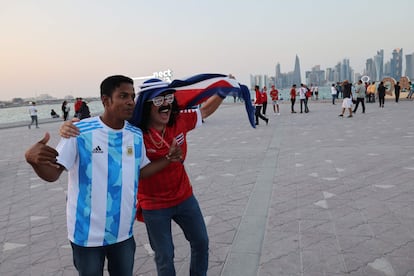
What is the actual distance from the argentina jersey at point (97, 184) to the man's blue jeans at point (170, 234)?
470 mm

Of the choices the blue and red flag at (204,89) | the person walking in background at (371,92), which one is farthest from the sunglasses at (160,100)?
the person walking in background at (371,92)

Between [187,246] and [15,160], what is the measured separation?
314 inches

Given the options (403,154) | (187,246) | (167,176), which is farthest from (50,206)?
(403,154)

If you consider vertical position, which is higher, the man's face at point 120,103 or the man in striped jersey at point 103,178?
the man's face at point 120,103

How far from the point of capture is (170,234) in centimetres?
252

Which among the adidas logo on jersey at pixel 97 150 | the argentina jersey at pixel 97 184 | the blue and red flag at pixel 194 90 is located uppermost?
the blue and red flag at pixel 194 90

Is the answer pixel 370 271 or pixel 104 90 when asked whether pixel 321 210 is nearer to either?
pixel 370 271

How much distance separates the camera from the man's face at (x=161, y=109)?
232 centimetres

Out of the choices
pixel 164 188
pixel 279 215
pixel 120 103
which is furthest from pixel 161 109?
pixel 279 215

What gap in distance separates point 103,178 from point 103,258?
1.66 ft

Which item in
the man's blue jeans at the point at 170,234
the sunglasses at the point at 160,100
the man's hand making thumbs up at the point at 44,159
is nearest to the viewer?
the man's hand making thumbs up at the point at 44,159

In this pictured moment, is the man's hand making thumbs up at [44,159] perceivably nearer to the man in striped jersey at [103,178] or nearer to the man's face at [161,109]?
the man in striped jersey at [103,178]

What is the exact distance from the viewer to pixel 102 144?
1917 millimetres

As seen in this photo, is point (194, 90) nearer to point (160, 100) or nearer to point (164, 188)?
point (160, 100)
